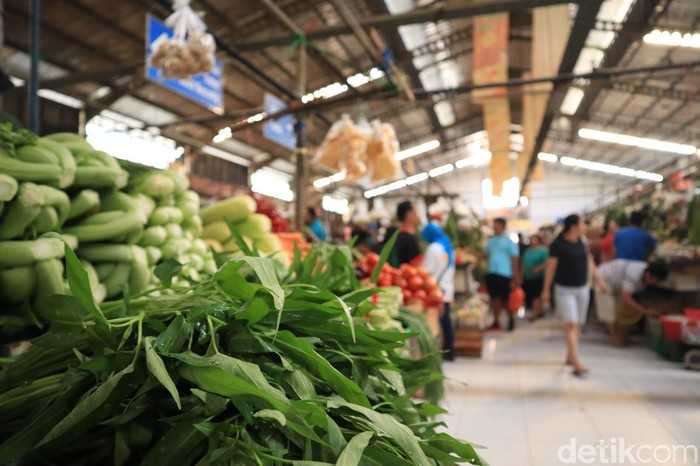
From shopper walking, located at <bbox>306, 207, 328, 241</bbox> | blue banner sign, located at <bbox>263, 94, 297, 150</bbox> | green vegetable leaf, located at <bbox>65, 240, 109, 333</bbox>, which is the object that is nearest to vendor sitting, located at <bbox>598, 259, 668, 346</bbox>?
shopper walking, located at <bbox>306, 207, 328, 241</bbox>

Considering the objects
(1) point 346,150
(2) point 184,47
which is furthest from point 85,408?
(1) point 346,150

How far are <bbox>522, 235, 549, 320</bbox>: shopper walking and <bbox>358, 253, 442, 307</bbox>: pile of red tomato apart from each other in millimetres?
5702

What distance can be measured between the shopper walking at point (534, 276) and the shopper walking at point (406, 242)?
15.6ft

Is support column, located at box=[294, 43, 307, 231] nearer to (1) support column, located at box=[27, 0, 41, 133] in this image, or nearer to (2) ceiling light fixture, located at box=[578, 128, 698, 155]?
(1) support column, located at box=[27, 0, 41, 133]

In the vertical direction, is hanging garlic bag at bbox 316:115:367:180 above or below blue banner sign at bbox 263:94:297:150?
below

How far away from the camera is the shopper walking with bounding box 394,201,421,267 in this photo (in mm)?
4371

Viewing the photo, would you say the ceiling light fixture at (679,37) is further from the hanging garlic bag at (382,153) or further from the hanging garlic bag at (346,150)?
the hanging garlic bag at (346,150)

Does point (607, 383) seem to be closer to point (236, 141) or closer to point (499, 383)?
point (499, 383)

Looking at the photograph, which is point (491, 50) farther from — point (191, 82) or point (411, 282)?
point (411, 282)

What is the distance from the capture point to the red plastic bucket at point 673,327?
16.3ft

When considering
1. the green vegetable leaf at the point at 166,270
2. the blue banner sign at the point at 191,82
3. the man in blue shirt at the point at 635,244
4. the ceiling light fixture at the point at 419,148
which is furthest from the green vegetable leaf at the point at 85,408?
the ceiling light fixture at the point at 419,148

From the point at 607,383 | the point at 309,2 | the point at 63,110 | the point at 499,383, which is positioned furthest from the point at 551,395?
the point at 63,110

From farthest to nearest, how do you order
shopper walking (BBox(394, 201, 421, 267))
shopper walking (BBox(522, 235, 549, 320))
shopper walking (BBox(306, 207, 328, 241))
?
shopper walking (BBox(522, 235, 549, 320)) → shopper walking (BBox(306, 207, 328, 241)) → shopper walking (BBox(394, 201, 421, 267))

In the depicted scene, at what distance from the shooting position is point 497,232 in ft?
23.9
